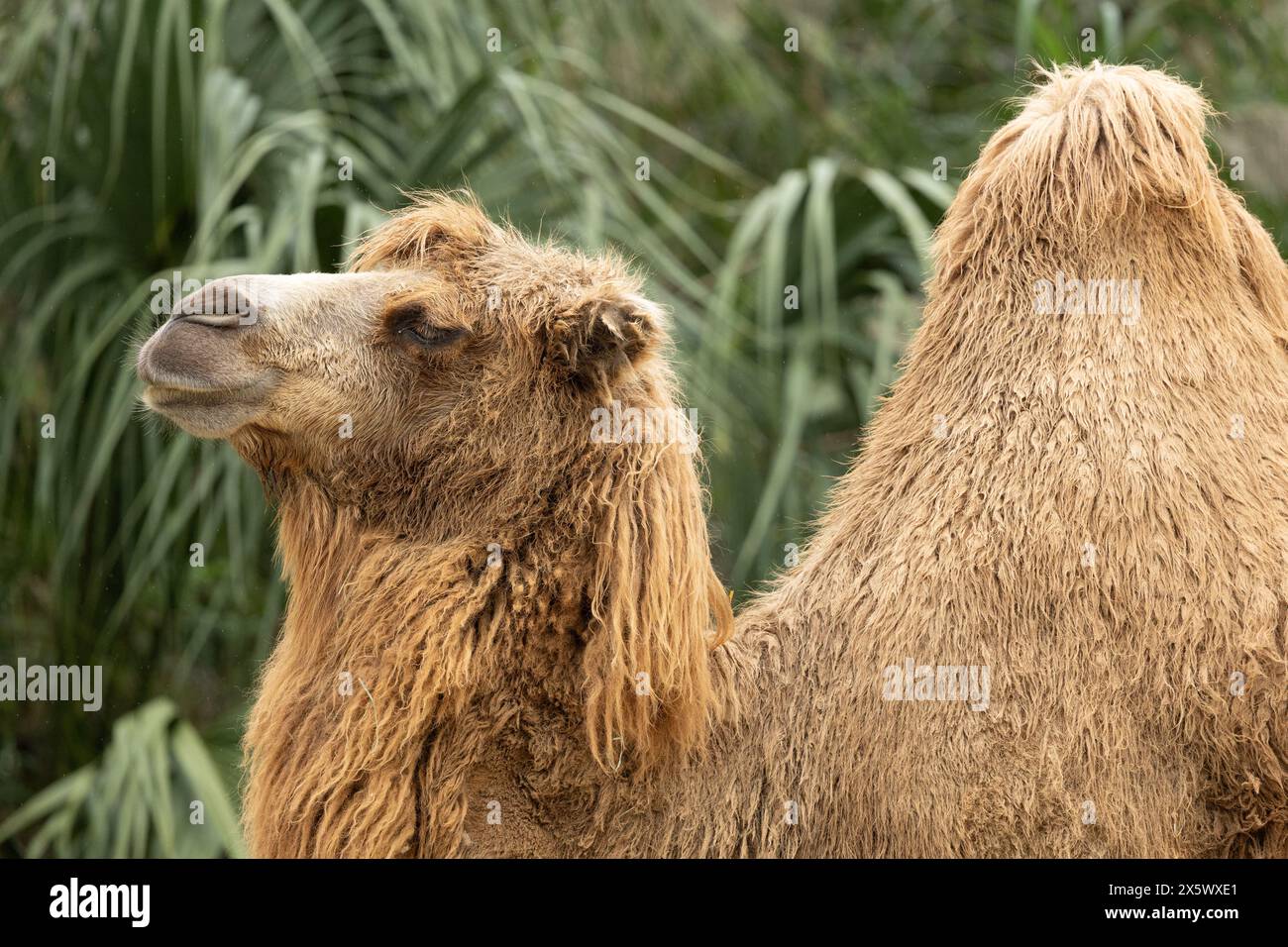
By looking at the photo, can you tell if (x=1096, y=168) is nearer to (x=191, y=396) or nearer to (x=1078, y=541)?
(x=1078, y=541)

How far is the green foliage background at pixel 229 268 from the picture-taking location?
4.64m

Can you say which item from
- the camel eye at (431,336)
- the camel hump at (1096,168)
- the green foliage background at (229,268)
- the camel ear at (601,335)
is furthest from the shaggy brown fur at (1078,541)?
the green foliage background at (229,268)

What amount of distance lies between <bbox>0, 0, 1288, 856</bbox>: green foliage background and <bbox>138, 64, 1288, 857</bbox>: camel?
1964mm

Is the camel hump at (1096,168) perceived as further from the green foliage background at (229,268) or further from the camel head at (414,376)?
the green foliage background at (229,268)

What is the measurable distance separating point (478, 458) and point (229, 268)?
239 cm

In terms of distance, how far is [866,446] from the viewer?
2662mm

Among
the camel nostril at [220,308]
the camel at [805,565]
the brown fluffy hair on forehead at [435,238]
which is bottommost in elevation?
the camel at [805,565]

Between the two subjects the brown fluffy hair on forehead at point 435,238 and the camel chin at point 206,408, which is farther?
the brown fluffy hair on forehead at point 435,238

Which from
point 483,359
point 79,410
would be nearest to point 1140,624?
point 483,359

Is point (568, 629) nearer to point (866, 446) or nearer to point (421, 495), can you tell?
point (421, 495)

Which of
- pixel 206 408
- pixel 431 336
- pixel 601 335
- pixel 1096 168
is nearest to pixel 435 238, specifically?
pixel 431 336

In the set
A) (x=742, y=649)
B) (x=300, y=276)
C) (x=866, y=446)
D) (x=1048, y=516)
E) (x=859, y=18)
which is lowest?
(x=742, y=649)

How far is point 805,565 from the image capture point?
102 inches
